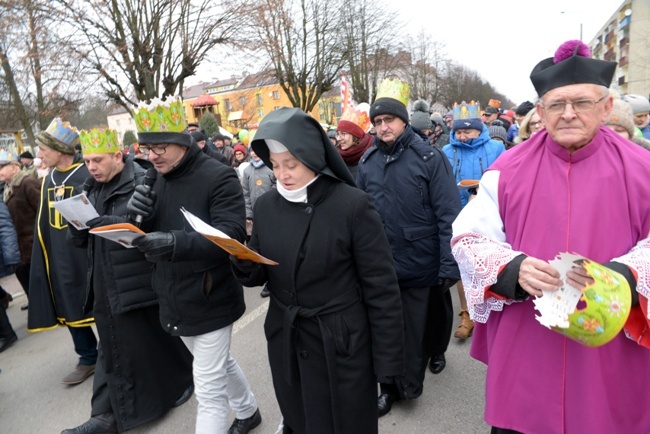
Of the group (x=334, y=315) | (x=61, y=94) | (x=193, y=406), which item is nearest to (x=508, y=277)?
(x=334, y=315)

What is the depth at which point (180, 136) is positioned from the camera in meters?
2.61

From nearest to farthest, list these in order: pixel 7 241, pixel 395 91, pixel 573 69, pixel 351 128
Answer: pixel 573 69 → pixel 395 91 → pixel 351 128 → pixel 7 241

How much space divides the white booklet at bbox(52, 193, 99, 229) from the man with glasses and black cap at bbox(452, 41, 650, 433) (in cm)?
228

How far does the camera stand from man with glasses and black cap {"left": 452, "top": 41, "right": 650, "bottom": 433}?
156 cm

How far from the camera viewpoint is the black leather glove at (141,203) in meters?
2.44

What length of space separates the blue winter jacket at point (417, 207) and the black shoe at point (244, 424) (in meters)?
1.43

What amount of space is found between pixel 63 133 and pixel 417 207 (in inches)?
118

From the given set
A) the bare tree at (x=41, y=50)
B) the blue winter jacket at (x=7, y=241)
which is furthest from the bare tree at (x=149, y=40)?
the blue winter jacket at (x=7, y=241)

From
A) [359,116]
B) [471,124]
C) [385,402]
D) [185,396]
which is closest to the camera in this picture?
[385,402]

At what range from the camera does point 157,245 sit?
2205mm

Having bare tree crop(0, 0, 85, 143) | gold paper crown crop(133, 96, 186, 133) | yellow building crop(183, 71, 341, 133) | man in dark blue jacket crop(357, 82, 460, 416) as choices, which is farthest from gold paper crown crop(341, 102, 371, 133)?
yellow building crop(183, 71, 341, 133)

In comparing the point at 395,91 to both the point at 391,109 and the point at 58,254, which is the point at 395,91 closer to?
the point at 391,109

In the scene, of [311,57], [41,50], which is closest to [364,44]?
[311,57]

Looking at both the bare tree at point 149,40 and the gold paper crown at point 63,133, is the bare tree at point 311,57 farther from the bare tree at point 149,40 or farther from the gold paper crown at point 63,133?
the gold paper crown at point 63,133
